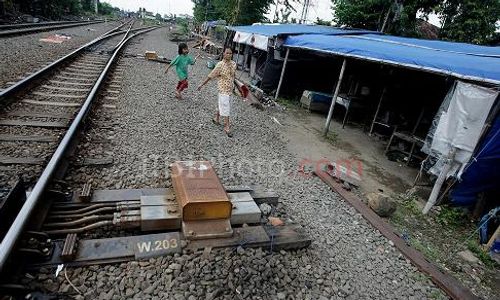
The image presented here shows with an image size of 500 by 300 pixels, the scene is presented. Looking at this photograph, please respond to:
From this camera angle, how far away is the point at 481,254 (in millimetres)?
4508

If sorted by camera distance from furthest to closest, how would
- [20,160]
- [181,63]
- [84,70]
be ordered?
[84,70], [181,63], [20,160]

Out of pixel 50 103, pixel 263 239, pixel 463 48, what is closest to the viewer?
pixel 263 239

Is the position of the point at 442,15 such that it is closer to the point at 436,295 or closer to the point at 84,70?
the point at 84,70

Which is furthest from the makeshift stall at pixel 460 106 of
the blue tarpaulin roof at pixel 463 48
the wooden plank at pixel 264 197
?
the wooden plank at pixel 264 197

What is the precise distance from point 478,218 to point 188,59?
7524mm

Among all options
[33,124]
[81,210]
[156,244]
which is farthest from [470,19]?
[81,210]

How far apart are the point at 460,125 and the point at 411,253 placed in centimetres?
253

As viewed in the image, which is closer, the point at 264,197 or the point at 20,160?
the point at 20,160

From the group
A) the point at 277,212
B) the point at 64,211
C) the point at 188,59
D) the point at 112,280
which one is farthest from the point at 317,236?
the point at 188,59

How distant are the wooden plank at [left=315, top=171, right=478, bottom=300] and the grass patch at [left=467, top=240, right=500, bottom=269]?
115 cm

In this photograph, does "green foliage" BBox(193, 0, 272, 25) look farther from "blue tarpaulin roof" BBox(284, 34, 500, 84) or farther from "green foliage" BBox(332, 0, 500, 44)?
"blue tarpaulin roof" BBox(284, 34, 500, 84)

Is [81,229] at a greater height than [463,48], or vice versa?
[463,48]

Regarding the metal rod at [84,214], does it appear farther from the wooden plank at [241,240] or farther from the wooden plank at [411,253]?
the wooden plank at [411,253]

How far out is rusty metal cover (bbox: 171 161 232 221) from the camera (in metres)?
3.13
